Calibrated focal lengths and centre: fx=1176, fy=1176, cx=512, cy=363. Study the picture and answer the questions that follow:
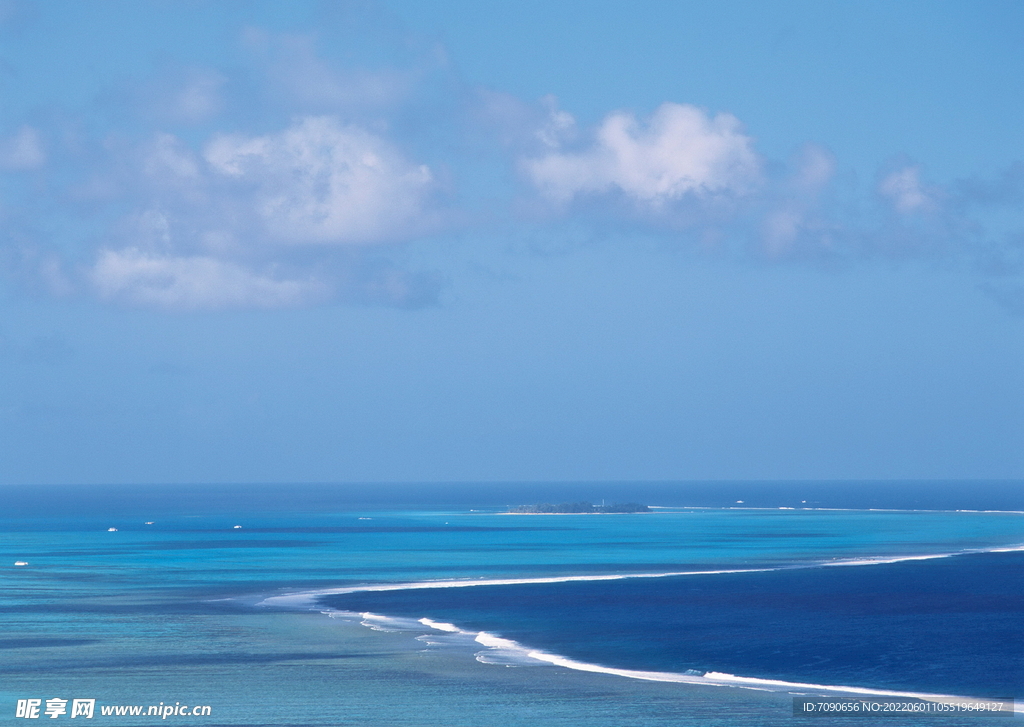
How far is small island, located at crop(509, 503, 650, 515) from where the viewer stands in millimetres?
181000

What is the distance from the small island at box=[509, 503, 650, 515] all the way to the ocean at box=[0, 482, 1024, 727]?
72.8m

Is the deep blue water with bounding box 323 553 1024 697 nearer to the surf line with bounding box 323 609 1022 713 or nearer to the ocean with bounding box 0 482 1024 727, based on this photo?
the ocean with bounding box 0 482 1024 727

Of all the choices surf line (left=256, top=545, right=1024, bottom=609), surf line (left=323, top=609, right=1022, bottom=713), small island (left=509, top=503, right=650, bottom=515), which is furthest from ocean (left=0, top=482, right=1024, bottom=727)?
small island (left=509, top=503, right=650, bottom=515)

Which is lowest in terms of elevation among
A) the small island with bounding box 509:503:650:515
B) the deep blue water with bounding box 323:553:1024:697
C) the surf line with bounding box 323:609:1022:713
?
the surf line with bounding box 323:609:1022:713

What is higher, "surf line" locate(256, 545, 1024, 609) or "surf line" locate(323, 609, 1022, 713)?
"surf line" locate(256, 545, 1024, 609)

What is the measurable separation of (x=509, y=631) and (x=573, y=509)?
132216mm

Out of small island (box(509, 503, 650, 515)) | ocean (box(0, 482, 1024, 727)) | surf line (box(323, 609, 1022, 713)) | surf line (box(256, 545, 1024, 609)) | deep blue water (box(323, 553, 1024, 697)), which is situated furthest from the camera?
small island (box(509, 503, 650, 515))

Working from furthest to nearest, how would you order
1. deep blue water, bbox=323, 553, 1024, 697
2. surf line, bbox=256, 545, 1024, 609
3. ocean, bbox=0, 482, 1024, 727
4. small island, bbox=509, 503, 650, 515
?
small island, bbox=509, 503, 650, 515 → surf line, bbox=256, 545, 1024, 609 → deep blue water, bbox=323, 553, 1024, 697 → ocean, bbox=0, 482, 1024, 727

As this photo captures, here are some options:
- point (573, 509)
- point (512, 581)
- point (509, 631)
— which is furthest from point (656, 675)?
point (573, 509)

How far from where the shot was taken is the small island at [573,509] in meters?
181

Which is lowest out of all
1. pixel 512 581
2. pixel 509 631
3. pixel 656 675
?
pixel 656 675

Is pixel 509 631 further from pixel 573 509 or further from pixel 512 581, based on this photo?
pixel 573 509

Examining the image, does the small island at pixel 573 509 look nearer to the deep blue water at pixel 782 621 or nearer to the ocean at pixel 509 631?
the ocean at pixel 509 631

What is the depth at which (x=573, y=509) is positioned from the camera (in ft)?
602
